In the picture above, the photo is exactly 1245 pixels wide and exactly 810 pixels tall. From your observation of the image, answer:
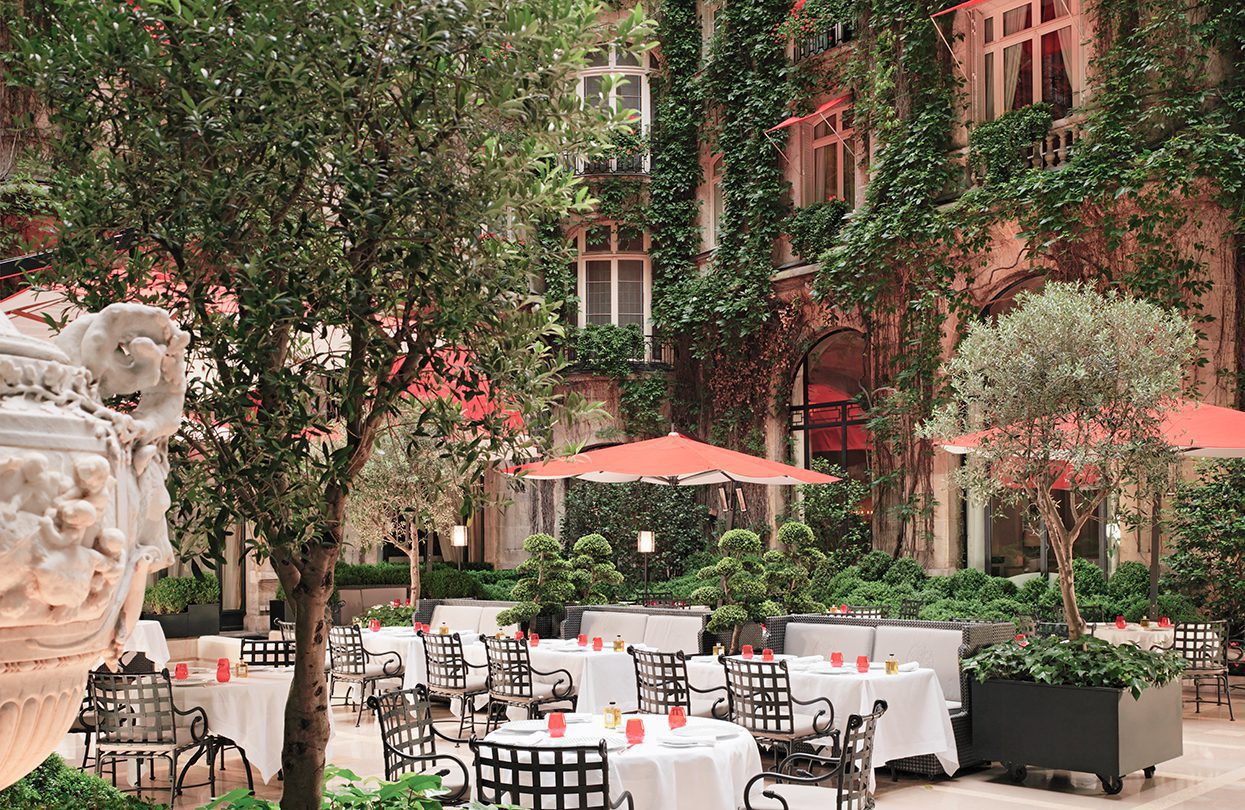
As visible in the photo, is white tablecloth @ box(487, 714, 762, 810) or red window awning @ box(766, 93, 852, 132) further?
red window awning @ box(766, 93, 852, 132)

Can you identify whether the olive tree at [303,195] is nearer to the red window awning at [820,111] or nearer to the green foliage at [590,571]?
the green foliage at [590,571]

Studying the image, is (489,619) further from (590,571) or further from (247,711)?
(247,711)

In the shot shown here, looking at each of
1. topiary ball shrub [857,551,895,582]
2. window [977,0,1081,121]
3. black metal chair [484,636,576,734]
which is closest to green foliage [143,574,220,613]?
black metal chair [484,636,576,734]

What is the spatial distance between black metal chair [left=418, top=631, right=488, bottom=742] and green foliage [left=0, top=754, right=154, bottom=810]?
5447 millimetres

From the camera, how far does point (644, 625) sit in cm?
1198

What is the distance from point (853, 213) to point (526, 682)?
32.8 feet

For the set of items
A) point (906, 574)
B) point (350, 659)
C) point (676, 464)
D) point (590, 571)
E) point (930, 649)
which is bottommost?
point (350, 659)

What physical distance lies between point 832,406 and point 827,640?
9512 millimetres

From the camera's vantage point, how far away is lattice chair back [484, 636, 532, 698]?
33.3 ft

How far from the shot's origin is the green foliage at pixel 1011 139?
51.3 feet

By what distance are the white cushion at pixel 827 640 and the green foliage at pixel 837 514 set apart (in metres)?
6.96

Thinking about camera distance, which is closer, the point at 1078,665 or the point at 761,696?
the point at 761,696

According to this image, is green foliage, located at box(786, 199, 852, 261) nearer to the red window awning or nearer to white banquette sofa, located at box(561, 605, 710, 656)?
the red window awning

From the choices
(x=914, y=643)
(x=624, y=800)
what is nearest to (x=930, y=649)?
(x=914, y=643)
